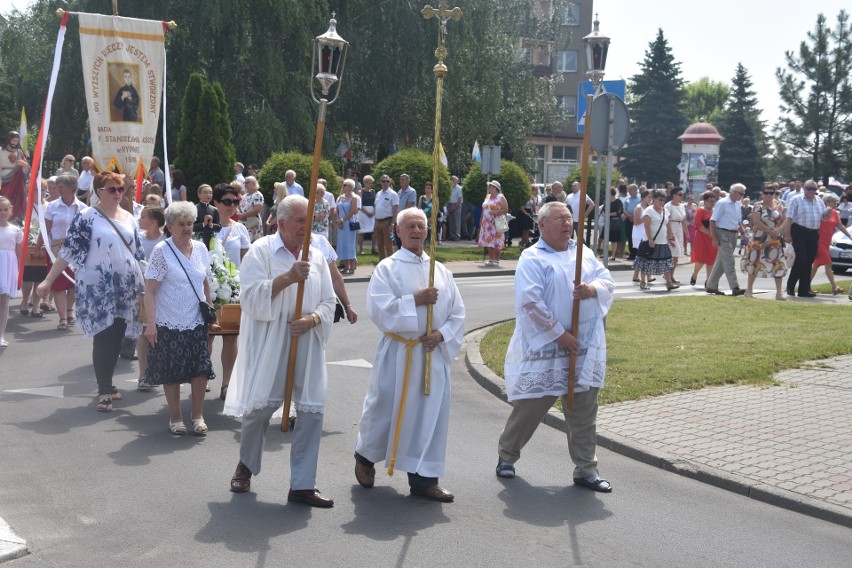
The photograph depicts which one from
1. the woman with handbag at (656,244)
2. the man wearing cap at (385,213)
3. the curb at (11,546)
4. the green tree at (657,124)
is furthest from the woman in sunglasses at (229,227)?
the green tree at (657,124)

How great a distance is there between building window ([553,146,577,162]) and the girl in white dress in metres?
73.2

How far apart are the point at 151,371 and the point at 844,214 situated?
2609 cm

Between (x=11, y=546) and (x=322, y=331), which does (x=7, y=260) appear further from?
(x=11, y=546)

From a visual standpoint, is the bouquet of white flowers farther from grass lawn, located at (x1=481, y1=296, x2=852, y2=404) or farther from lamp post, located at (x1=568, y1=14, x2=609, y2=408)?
lamp post, located at (x1=568, y1=14, x2=609, y2=408)

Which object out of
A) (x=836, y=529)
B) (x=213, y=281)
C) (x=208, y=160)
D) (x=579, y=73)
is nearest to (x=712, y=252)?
(x=208, y=160)

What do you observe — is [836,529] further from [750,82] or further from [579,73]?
[579,73]

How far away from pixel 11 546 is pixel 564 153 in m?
80.4

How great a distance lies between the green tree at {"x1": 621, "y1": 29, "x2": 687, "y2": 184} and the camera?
229 feet

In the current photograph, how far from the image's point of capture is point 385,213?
22.5m

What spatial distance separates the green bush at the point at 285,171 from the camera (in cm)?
2291

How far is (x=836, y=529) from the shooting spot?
619 cm

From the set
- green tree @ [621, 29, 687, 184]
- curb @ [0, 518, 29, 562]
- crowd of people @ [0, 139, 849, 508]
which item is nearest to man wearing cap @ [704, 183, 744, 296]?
crowd of people @ [0, 139, 849, 508]

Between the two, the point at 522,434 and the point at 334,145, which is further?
the point at 334,145

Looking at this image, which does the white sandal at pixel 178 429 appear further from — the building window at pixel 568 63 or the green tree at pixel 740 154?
the building window at pixel 568 63
